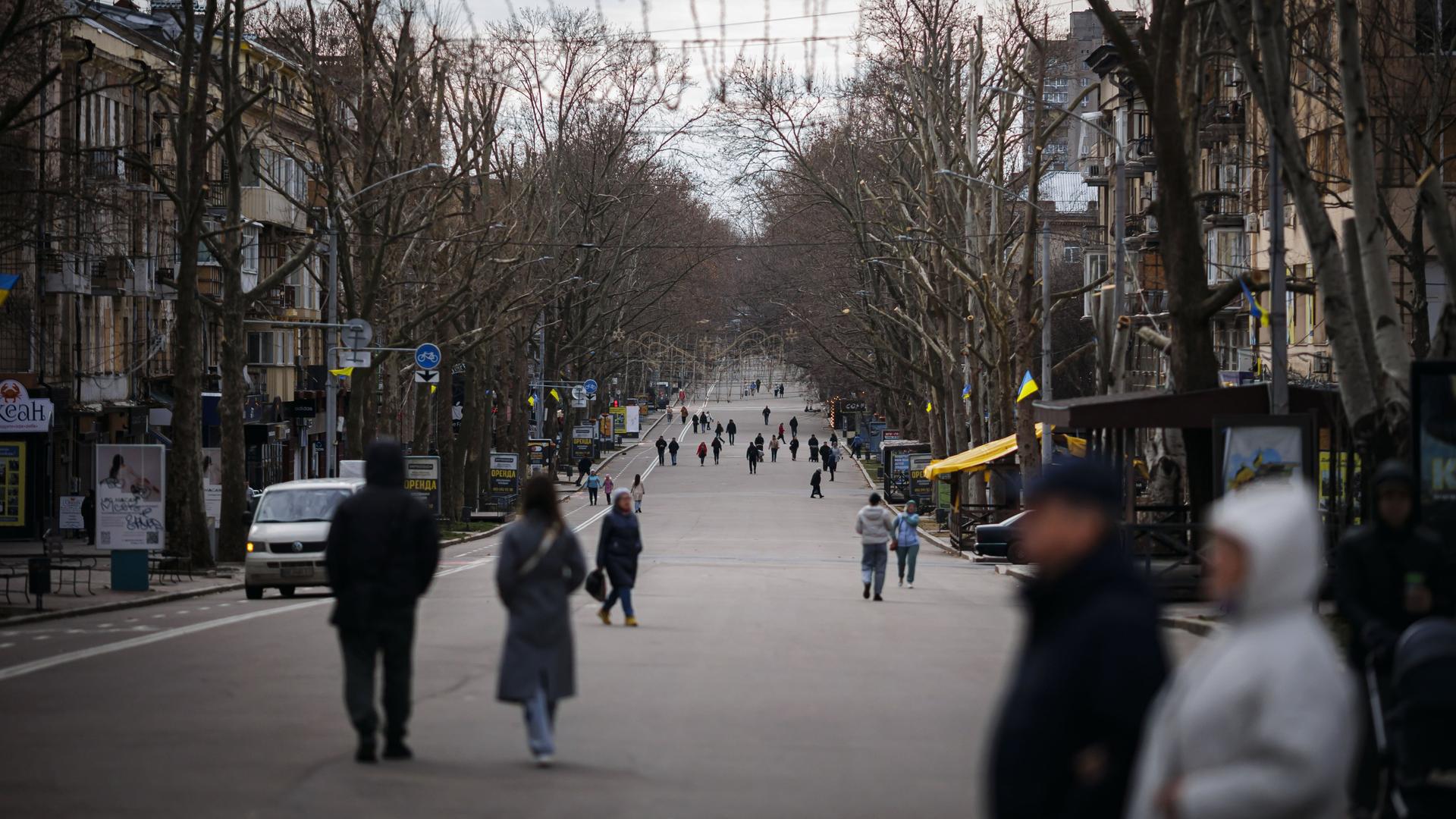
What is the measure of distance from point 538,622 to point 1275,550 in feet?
21.5

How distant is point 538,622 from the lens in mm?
10055

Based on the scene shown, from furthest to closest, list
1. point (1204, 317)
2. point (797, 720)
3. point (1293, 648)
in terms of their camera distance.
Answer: point (1204, 317) → point (797, 720) → point (1293, 648)

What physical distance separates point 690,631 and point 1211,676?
51.4ft

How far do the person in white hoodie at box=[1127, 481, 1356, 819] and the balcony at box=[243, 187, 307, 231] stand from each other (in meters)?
59.8

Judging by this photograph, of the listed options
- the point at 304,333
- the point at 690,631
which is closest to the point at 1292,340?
the point at 690,631

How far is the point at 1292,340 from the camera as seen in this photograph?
47.6 m

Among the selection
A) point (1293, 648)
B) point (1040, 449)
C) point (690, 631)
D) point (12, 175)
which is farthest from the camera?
point (1040, 449)

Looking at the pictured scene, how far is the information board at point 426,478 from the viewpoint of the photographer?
1885 inches

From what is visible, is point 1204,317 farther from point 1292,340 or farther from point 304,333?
point 304,333

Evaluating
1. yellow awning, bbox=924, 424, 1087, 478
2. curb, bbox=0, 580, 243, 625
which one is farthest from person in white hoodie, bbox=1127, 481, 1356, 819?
yellow awning, bbox=924, 424, 1087, 478

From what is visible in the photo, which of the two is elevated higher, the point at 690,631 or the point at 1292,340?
the point at 1292,340

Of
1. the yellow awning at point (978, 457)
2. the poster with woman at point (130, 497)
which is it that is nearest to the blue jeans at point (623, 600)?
the poster with woman at point (130, 497)

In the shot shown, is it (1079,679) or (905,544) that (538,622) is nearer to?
(1079,679)

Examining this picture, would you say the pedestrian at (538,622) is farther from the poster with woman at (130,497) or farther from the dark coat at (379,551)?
the poster with woman at (130,497)
